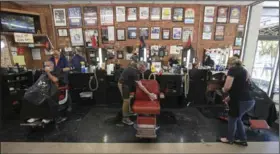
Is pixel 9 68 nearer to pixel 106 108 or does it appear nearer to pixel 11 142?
pixel 11 142

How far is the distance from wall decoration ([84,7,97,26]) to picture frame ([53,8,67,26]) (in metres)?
0.69

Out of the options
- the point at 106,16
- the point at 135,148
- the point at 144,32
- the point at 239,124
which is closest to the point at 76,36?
the point at 106,16

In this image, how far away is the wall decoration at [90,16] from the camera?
13.7ft

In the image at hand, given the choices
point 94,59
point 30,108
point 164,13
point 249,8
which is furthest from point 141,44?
point 249,8

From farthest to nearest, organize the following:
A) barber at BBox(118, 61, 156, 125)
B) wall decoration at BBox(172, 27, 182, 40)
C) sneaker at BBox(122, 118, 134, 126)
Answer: wall decoration at BBox(172, 27, 182, 40), sneaker at BBox(122, 118, 134, 126), barber at BBox(118, 61, 156, 125)

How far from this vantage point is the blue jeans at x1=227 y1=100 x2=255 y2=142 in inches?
84.7

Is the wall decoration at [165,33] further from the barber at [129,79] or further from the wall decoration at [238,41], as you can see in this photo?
the wall decoration at [238,41]

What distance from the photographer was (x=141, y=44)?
13.8ft

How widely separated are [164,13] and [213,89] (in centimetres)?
272

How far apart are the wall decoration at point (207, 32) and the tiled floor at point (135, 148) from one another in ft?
10.3

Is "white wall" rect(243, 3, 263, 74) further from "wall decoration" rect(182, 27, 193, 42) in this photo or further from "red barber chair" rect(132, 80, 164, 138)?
"red barber chair" rect(132, 80, 164, 138)

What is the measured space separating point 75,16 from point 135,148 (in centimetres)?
422

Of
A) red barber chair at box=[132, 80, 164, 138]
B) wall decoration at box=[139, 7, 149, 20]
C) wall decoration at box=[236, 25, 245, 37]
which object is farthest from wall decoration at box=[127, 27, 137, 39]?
wall decoration at box=[236, 25, 245, 37]

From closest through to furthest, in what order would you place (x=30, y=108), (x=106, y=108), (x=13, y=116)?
(x=30, y=108) < (x=13, y=116) < (x=106, y=108)
